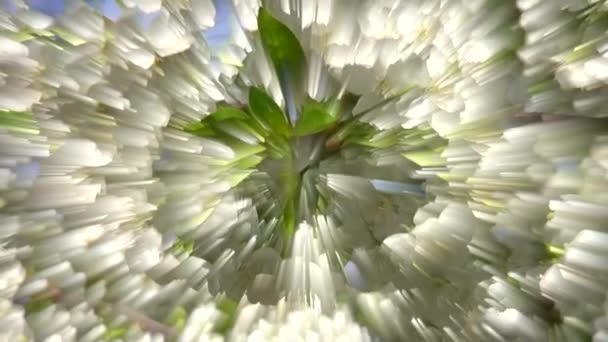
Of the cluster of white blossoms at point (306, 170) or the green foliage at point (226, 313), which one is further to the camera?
the green foliage at point (226, 313)

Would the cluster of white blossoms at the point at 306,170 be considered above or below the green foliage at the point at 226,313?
above

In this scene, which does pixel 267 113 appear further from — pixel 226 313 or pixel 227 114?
pixel 226 313

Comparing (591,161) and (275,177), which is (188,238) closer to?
(275,177)

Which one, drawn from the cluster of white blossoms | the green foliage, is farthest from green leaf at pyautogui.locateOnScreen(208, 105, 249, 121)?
the green foliage

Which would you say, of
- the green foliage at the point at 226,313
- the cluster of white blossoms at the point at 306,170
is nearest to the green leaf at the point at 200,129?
the cluster of white blossoms at the point at 306,170

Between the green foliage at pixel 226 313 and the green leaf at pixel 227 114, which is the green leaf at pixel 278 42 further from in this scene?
the green foliage at pixel 226 313

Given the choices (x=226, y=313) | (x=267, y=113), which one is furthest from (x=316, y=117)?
(x=226, y=313)

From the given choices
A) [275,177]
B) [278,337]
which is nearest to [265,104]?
[275,177]

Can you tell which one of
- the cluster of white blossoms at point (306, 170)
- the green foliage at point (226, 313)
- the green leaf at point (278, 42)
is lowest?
the green foliage at point (226, 313)

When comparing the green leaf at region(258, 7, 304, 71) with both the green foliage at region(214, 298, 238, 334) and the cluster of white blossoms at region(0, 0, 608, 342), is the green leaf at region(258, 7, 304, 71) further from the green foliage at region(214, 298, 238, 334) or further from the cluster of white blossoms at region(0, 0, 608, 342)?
the green foliage at region(214, 298, 238, 334)
